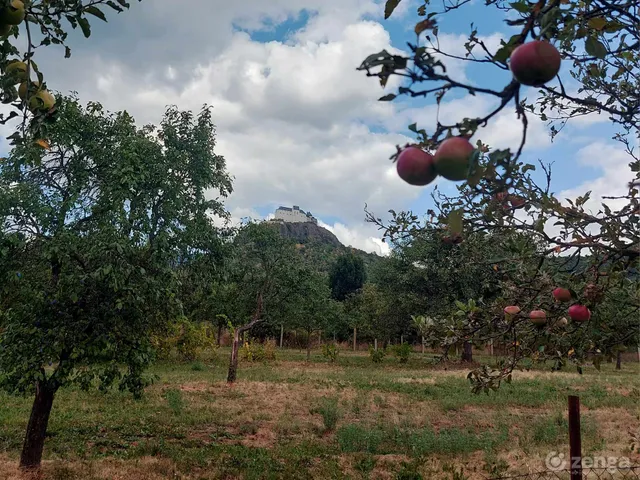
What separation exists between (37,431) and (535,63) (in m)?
6.92

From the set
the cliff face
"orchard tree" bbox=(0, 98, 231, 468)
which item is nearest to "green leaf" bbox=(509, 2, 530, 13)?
"orchard tree" bbox=(0, 98, 231, 468)

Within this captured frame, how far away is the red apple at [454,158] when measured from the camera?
983 mm

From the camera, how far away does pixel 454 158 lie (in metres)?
0.99

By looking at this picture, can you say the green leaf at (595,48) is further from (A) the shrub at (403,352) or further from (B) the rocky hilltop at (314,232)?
(B) the rocky hilltop at (314,232)

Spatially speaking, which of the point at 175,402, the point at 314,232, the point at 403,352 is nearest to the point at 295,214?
the point at 314,232

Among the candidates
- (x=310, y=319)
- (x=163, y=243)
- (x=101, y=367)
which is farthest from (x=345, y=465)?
(x=310, y=319)

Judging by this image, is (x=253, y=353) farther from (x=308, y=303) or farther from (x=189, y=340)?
(x=308, y=303)

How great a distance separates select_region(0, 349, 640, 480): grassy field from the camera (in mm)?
6348

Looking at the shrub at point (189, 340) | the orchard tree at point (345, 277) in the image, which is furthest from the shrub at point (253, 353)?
the orchard tree at point (345, 277)

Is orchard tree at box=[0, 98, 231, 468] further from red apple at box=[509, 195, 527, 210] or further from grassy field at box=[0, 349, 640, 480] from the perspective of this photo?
red apple at box=[509, 195, 527, 210]

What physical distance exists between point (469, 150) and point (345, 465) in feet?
21.7

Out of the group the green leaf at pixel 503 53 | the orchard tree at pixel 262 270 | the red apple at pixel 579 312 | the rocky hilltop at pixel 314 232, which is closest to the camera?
the green leaf at pixel 503 53

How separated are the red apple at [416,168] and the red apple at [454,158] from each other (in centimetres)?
3

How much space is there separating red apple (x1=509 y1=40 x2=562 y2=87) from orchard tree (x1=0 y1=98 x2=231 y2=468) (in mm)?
5069
